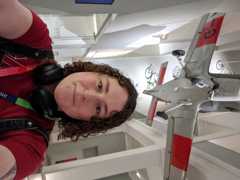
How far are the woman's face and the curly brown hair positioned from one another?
3 cm

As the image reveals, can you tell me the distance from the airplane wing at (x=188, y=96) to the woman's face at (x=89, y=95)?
0.58 m

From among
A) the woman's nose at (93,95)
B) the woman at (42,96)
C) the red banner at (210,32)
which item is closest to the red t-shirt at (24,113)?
the woman at (42,96)

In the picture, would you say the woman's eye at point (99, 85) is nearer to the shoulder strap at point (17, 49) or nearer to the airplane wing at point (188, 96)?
the shoulder strap at point (17, 49)

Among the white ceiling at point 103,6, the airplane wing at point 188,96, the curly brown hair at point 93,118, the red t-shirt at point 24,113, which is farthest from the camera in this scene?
the airplane wing at point 188,96

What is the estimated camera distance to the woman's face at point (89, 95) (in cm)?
77

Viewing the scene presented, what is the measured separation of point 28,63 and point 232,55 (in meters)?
3.74

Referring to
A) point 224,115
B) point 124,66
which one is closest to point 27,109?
point 224,115

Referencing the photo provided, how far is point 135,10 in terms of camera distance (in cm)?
132

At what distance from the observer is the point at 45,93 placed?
2.47 ft

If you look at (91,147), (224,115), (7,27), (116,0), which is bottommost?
(91,147)

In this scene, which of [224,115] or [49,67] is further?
[224,115]

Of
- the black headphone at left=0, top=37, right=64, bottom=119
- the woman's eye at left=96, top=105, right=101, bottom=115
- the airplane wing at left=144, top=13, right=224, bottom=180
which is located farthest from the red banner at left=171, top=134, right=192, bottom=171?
the black headphone at left=0, top=37, right=64, bottom=119

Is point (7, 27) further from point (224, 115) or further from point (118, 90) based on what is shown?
point (224, 115)

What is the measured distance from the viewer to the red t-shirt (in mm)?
633
